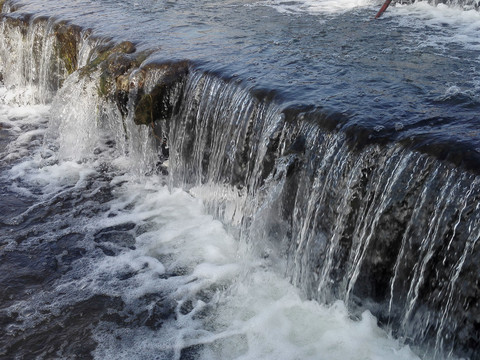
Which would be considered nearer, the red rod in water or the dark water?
the dark water

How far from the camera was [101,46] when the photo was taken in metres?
8.47

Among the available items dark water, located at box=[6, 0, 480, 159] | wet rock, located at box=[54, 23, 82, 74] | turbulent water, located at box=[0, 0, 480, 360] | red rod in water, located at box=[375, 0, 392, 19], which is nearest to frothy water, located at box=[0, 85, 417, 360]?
turbulent water, located at box=[0, 0, 480, 360]

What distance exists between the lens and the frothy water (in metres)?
4.51

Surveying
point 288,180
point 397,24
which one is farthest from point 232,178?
point 397,24

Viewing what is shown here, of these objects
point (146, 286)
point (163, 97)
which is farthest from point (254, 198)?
point (163, 97)

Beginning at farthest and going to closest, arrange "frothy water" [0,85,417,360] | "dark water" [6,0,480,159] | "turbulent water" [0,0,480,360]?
"dark water" [6,0,480,159] → "frothy water" [0,85,417,360] → "turbulent water" [0,0,480,360]

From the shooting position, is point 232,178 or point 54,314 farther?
point 232,178

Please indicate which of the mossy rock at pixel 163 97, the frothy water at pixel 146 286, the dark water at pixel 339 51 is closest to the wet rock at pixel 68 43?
the dark water at pixel 339 51

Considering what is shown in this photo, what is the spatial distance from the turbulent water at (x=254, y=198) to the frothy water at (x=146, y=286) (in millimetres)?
22

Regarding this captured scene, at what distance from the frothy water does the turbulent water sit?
0.8 inches

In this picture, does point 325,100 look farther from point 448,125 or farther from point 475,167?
point 475,167

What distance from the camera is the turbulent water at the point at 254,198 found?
416 cm

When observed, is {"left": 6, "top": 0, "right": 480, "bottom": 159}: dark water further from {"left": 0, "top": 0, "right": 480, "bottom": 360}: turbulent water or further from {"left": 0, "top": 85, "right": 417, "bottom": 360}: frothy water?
{"left": 0, "top": 85, "right": 417, "bottom": 360}: frothy water

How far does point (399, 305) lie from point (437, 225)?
0.81 m
